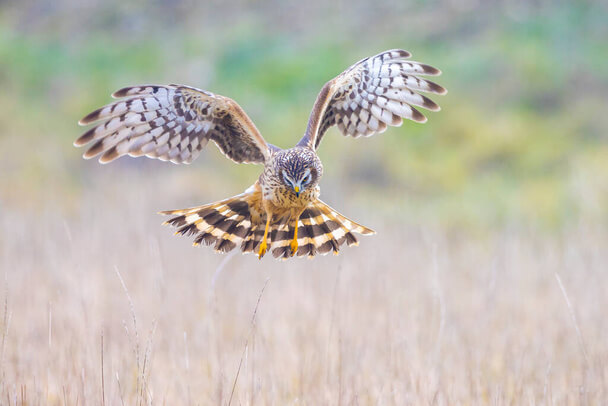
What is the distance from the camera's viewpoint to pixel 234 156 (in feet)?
17.3

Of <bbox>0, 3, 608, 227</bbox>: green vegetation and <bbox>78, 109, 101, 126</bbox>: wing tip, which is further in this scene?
<bbox>0, 3, 608, 227</bbox>: green vegetation

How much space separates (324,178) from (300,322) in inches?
309

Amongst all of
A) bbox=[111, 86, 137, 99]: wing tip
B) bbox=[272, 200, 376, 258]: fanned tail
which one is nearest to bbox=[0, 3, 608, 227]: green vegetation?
bbox=[272, 200, 376, 258]: fanned tail

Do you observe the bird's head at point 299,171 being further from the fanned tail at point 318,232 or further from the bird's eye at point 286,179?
the fanned tail at point 318,232

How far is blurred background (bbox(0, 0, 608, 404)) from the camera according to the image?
19.6 ft

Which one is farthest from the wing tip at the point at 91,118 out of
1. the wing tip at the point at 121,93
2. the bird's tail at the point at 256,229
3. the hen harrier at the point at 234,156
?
the bird's tail at the point at 256,229

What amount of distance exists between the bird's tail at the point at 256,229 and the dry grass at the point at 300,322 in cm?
24

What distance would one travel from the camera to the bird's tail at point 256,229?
459cm

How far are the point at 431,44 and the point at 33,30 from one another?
13.5 metres

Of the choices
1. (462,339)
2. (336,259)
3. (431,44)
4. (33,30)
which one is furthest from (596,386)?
(33,30)

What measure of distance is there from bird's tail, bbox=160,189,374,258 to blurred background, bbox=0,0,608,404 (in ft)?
0.96

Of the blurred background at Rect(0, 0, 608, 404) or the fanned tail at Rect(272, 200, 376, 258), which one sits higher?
the blurred background at Rect(0, 0, 608, 404)

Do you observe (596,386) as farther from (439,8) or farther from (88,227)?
(439,8)

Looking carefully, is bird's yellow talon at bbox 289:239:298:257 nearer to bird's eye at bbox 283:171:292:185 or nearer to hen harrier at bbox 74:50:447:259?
hen harrier at bbox 74:50:447:259
